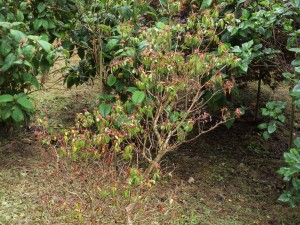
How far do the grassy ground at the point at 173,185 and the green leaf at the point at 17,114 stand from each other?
17.0 inches

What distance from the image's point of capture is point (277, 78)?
14.2 feet

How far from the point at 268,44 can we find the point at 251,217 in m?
1.40

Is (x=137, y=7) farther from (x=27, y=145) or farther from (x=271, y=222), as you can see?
(x=271, y=222)

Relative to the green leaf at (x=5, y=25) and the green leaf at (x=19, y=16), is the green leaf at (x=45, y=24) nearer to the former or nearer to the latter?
the green leaf at (x=19, y=16)

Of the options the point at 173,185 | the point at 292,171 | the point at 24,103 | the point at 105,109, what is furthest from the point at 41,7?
the point at 292,171

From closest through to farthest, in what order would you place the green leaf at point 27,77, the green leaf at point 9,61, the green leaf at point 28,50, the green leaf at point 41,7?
the green leaf at point 28,50 < the green leaf at point 9,61 < the green leaf at point 27,77 < the green leaf at point 41,7

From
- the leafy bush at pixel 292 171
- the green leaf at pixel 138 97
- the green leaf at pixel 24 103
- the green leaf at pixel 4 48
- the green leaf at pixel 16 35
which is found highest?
the green leaf at pixel 16 35

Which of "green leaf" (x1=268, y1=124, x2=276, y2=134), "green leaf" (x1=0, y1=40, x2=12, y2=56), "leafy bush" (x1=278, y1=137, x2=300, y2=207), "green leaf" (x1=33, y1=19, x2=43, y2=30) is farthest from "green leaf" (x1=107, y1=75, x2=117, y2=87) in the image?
"leafy bush" (x1=278, y1=137, x2=300, y2=207)

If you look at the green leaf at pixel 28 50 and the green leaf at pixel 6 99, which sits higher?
the green leaf at pixel 28 50

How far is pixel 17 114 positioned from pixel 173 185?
57.0 inches

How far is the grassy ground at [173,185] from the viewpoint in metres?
2.84

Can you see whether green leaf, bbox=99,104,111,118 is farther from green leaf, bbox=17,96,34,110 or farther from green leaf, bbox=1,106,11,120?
green leaf, bbox=1,106,11,120

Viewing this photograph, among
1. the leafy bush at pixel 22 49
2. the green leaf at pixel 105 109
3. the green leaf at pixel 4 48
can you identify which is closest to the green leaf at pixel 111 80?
the green leaf at pixel 105 109

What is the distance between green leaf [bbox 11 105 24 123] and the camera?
3.54 metres
